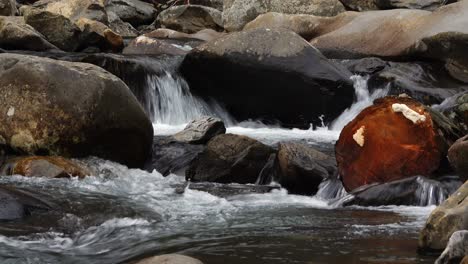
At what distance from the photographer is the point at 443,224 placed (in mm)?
4410

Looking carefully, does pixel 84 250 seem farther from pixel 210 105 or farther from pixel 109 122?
pixel 210 105

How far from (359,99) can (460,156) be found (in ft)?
18.7

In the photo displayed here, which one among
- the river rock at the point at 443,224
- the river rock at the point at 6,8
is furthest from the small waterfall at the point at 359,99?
the river rock at the point at 6,8

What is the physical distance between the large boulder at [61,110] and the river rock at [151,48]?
616cm

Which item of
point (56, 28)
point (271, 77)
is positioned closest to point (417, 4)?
point (271, 77)

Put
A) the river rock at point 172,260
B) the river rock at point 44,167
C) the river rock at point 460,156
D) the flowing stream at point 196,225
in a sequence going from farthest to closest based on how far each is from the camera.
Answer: the river rock at point 44,167, the river rock at point 460,156, the flowing stream at point 196,225, the river rock at point 172,260

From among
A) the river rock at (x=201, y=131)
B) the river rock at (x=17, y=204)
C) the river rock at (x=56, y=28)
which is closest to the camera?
the river rock at (x=17, y=204)

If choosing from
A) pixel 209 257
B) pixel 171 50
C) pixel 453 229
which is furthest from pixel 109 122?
pixel 171 50

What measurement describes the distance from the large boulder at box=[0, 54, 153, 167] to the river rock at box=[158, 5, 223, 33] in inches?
488

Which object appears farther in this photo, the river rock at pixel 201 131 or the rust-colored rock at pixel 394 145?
the river rock at pixel 201 131

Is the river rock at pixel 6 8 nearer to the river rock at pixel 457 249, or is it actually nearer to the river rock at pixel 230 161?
the river rock at pixel 230 161

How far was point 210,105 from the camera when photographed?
12.1 meters

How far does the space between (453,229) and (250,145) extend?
13.1ft

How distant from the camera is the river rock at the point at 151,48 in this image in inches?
571
